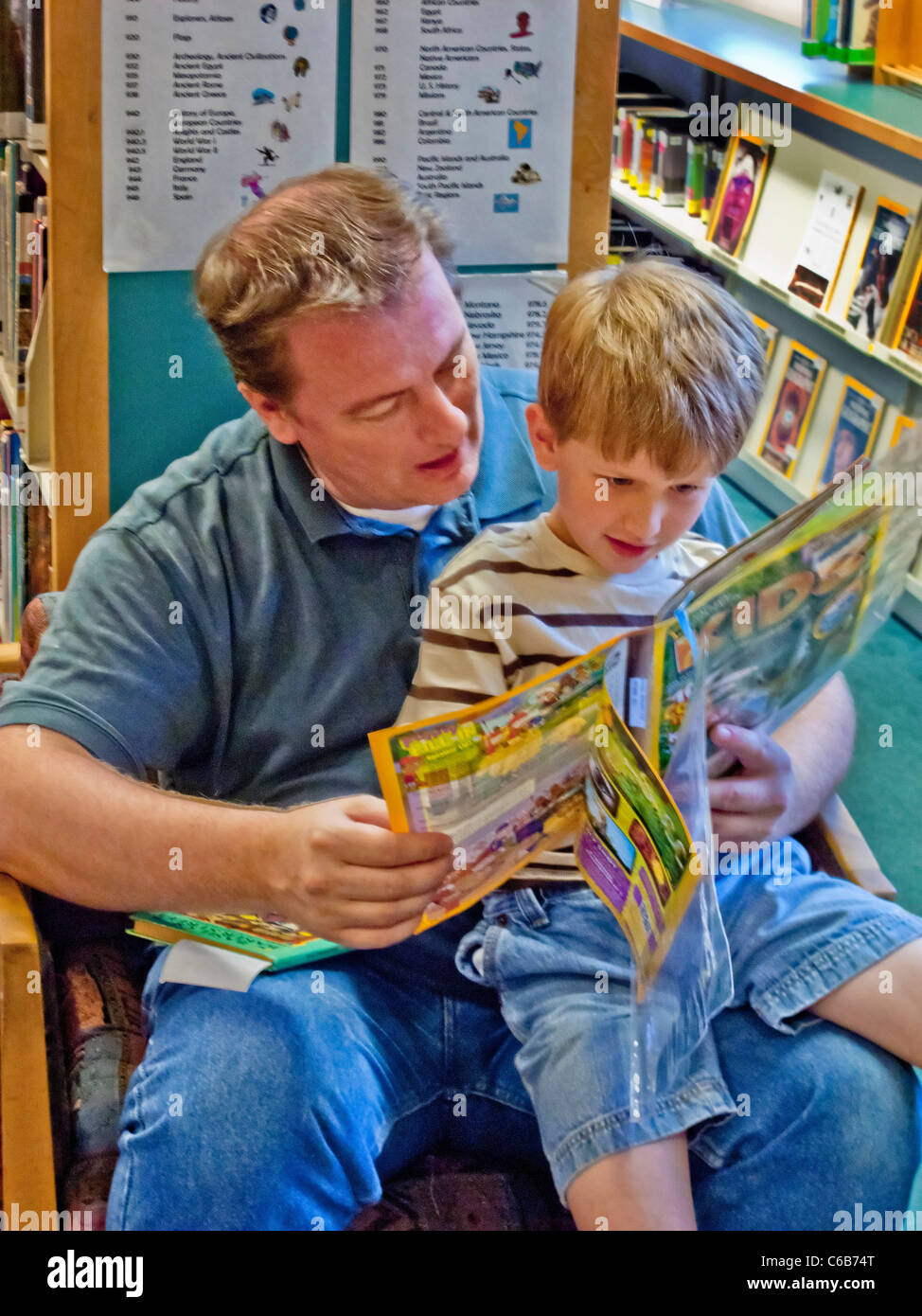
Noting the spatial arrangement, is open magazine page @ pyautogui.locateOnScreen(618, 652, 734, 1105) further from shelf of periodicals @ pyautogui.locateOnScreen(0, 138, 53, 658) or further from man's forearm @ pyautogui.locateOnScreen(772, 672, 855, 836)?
shelf of periodicals @ pyautogui.locateOnScreen(0, 138, 53, 658)

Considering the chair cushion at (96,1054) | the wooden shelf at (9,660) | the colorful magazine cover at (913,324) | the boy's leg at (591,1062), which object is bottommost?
the chair cushion at (96,1054)

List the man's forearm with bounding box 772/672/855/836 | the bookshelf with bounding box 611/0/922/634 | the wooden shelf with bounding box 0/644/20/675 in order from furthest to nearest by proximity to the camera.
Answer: the bookshelf with bounding box 611/0/922/634 → the wooden shelf with bounding box 0/644/20/675 → the man's forearm with bounding box 772/672/855/836

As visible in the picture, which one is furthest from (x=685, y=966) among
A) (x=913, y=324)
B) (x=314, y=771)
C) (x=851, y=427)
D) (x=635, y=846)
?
(x=851, y=427)

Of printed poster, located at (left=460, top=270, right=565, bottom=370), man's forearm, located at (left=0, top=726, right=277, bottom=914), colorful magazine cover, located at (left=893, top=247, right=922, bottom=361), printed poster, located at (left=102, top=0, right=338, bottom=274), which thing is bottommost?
man's forearm, located at (left=0, top=726, right=277, bottom=914)

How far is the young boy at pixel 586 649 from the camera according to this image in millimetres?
1093

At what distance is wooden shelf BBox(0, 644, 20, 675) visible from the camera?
5.19 feet

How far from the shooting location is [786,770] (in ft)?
3.91

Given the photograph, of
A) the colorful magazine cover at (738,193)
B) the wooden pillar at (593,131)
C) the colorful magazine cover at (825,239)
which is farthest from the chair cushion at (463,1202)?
the colorful magazine cover at (738,193)

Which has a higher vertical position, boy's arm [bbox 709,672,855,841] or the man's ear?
the man's ear

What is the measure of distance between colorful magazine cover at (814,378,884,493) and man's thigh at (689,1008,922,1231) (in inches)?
94.3

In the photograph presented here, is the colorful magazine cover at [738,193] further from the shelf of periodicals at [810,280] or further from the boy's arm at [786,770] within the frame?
the boy's arm at [786,770]

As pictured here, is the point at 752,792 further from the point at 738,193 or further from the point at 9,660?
the point at 738,193

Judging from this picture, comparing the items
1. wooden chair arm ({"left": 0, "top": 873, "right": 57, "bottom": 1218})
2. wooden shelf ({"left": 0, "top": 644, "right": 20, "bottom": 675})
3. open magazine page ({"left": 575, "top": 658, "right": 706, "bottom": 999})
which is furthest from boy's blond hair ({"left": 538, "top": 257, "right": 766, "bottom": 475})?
wooden shelf ({"left": 0, "top": 644, "right": 20, "bottom": 675})

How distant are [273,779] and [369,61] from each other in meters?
0.71
